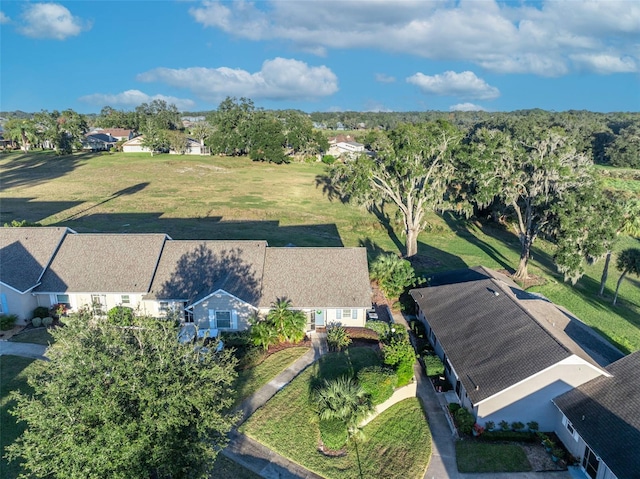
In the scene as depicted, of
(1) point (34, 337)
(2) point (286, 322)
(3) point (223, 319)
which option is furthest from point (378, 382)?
(1) point (34, 337)

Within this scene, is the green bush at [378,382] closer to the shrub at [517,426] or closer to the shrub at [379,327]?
the shrub at [517,426]

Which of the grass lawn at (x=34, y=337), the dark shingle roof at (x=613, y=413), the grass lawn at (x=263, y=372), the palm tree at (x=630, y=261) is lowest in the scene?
the grass lawn at (x=263, y=372)

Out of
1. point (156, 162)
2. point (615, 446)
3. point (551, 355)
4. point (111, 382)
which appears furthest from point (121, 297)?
point (156, 162)

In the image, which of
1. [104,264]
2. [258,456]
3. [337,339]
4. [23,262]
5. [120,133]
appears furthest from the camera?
[120,133]

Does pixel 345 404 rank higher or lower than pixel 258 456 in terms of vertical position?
higher

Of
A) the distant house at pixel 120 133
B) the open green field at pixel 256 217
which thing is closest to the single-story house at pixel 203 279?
the open green field at pixel 256 217

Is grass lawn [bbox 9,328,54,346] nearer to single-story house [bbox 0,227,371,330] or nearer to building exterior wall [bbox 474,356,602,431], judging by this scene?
single-story house [bbox 0,227,371,330]

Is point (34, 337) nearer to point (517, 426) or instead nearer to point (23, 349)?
point (23, 349)
